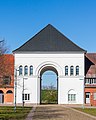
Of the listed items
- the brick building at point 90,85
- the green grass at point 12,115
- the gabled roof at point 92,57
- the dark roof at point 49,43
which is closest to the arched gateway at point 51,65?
the dark roof at point 49,43

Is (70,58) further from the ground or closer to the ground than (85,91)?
further from the ground

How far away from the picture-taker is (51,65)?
255 ft

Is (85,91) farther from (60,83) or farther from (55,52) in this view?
(55,52)

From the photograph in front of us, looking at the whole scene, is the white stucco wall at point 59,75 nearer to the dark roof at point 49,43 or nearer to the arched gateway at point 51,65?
the arched gateway at point 51,65

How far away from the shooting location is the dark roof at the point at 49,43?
253 feet

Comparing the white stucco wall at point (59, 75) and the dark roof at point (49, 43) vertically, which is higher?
the dark roof at point (49, 43)

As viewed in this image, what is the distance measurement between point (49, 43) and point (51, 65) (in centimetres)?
457

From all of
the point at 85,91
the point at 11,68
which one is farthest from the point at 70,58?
the point at 11,68

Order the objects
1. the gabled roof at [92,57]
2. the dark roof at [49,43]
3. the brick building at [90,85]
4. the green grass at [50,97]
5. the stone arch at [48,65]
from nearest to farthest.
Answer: the brick building at [90,85]
the stone arch at [48,65]
the dark roof at [49,43]
the gabled roof at [92,57]
the green grass at [50,97]

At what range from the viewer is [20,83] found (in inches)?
3029

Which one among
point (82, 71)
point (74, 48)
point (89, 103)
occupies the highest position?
point (74, 48)

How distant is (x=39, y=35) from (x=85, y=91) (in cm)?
1528

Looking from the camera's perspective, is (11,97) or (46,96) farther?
(46,96)

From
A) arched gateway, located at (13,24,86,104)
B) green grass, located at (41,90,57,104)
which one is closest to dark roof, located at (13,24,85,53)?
arched gateway, located at (13,24,86,104)
